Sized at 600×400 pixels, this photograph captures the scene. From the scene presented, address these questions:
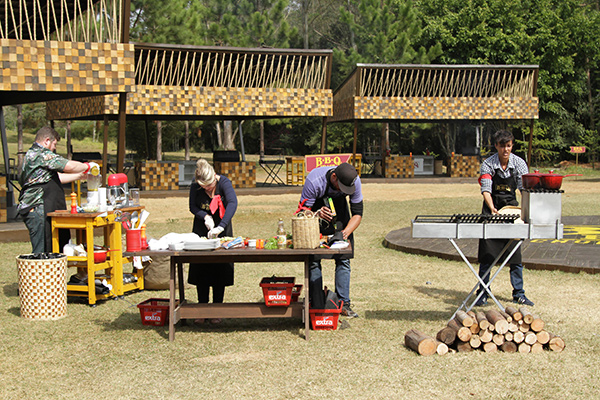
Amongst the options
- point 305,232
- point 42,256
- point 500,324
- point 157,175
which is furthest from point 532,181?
point 157,175

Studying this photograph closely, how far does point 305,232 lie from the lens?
17.6 feet

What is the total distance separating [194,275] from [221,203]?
721 millimetres

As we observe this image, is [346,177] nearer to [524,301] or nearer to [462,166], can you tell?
[524,301]

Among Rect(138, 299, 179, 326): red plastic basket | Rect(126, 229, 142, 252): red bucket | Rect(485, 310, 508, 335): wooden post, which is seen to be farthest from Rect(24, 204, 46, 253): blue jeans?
Rect(485, 310, 508, 335): wooden post

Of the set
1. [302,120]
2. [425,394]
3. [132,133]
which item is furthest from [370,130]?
[425,394]

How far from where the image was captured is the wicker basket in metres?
5.36

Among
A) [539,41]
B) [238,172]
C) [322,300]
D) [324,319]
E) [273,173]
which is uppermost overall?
[539,41]

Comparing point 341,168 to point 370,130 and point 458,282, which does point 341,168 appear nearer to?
point 458,282

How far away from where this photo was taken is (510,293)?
7230mm

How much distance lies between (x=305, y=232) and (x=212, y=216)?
120 centimetres

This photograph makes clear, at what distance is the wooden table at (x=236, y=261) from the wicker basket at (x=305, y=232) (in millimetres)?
60

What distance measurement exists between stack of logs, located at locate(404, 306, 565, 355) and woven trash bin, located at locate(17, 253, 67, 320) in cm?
330

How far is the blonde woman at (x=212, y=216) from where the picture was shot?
19.9 ft

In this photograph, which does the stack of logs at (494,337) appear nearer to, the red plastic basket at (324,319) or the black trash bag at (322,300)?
the red plastic basket at (324,319)
